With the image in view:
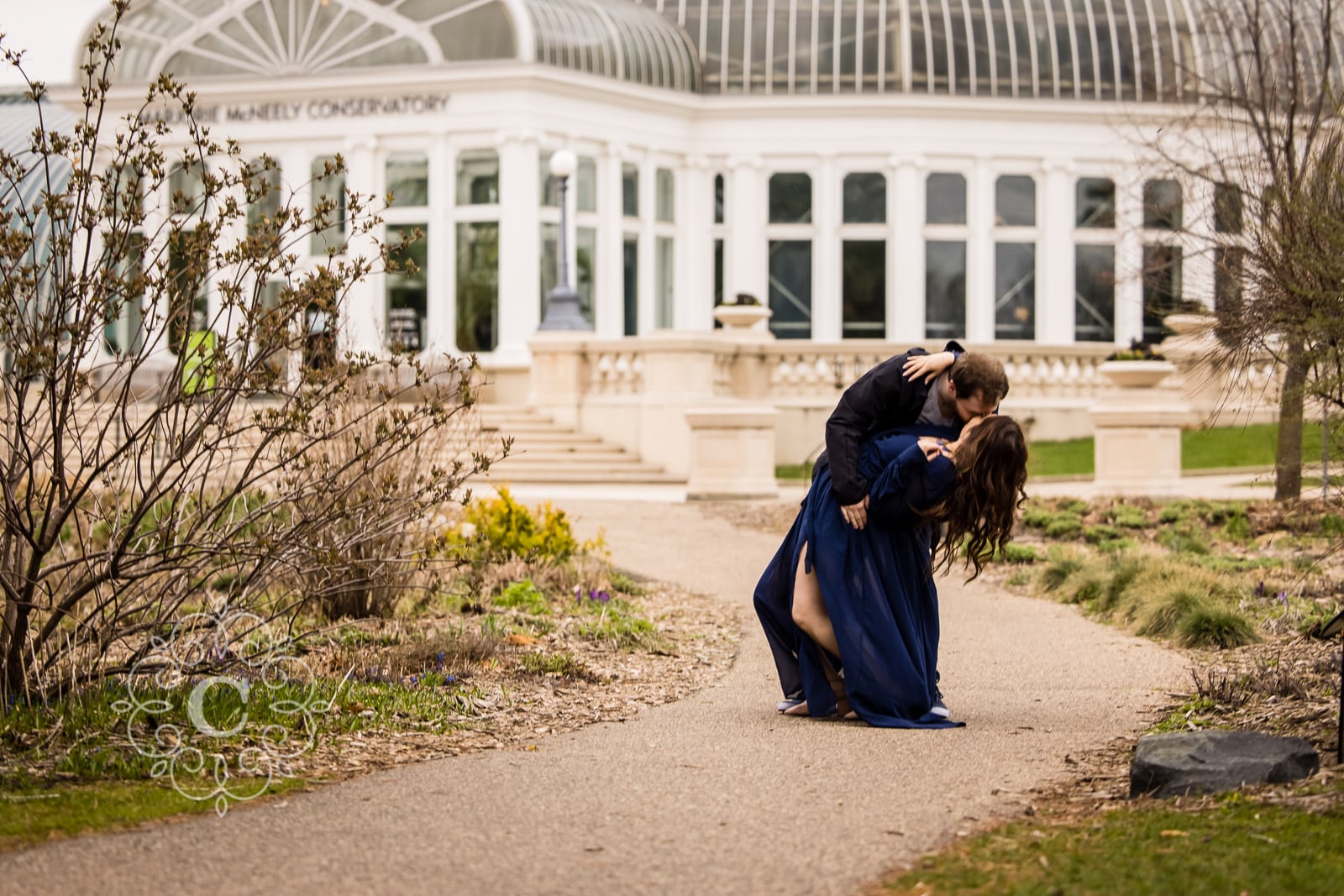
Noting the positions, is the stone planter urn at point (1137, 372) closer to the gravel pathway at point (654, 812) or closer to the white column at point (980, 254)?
the gravel pathway at point (654, 812)

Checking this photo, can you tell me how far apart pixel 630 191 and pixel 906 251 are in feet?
19.0

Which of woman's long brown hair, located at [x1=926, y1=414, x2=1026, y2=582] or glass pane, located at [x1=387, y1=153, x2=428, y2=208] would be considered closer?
woman's long brown hair, located at [x1=926, y1=414, x2=1026, y2=582]

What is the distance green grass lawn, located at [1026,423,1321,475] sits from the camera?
24234mm

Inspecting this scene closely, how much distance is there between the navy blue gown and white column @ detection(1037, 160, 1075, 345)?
32.3 meters

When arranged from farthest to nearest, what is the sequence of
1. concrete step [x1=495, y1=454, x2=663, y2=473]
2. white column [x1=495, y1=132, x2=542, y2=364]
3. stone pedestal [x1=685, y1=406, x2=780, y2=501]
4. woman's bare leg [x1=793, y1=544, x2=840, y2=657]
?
1. white column [x1=495, y1=132, x2=542, y2=364]
2. concrete step [x1=495, y1=454, x2=663, y2=473]
3. stone pedestal [x1=685, y1=406, x2=780, y2=501]
4. woman's bare leg [x1=793, y1=544, x2=840, y2=657]

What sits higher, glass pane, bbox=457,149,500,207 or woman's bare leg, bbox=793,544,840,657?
glass pane, bbox=457,149,500,207

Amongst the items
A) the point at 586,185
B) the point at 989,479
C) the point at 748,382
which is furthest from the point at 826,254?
the point at 989,479

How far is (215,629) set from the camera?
22.1 ft

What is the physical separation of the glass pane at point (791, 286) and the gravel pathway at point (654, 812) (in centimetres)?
3073

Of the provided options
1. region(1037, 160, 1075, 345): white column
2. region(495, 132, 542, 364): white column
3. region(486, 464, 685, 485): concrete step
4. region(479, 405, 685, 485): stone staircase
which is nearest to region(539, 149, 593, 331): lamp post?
region(479, 405, 685, 485): stone staircase

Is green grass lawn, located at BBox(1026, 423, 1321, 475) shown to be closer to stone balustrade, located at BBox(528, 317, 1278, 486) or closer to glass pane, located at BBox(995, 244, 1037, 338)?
stone balustrade, located at BBox(528, 317, 1278, 486)

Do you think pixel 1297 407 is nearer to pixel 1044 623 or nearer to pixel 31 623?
pixel 1044 623

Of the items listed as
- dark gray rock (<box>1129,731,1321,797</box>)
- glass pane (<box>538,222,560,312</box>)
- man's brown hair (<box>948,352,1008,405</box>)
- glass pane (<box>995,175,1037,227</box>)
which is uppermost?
glass pane (<box>995,175,1037,227</box>)

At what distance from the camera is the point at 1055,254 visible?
38406 mm
